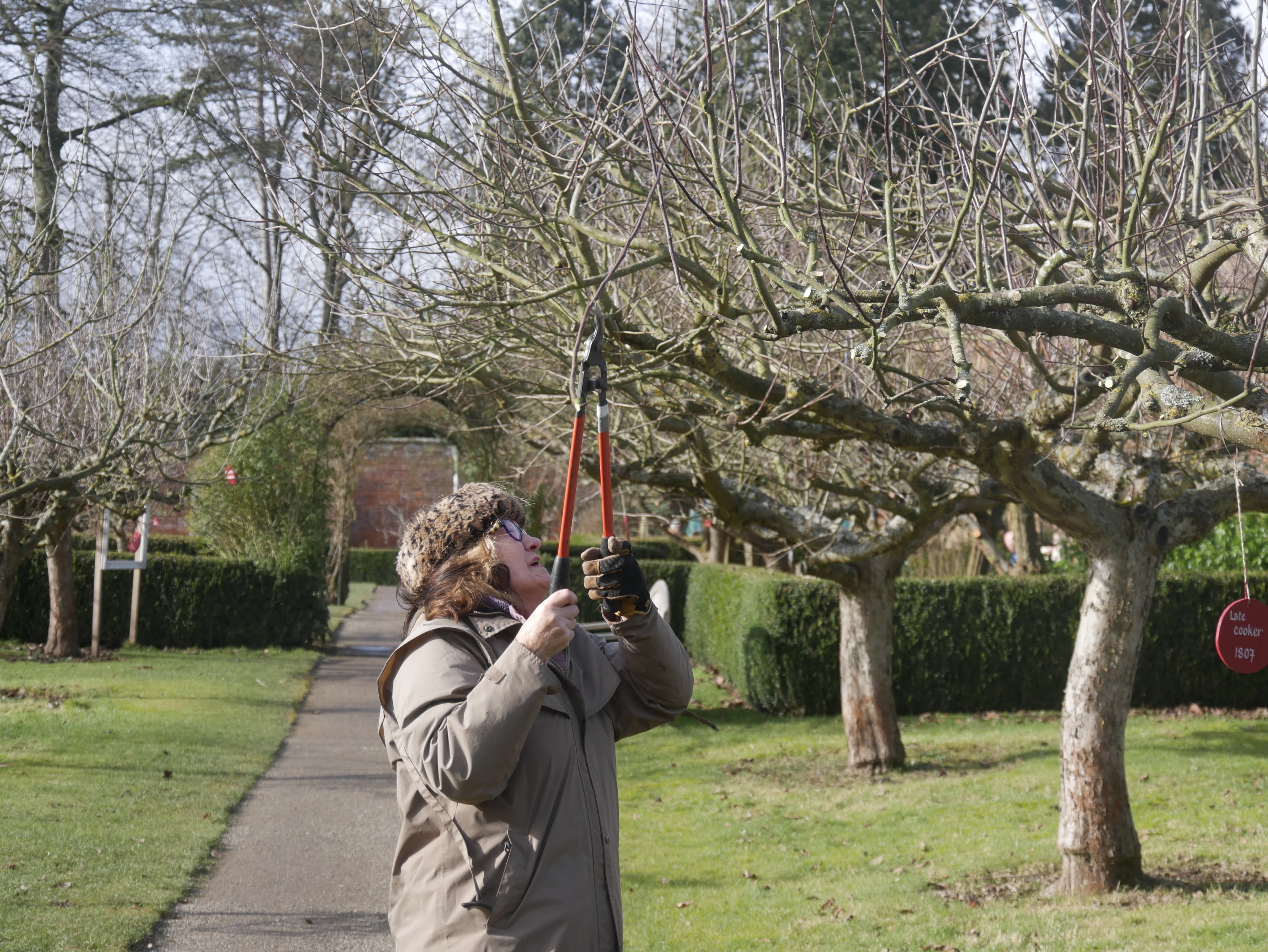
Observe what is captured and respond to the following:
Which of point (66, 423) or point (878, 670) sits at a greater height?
point (66, 423)

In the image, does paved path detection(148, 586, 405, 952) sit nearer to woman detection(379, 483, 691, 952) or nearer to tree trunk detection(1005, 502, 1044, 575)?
woman detection(379, 483, 691, 952)

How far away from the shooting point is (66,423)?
414 inches

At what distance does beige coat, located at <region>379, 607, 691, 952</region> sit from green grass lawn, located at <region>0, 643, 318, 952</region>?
3.43 m

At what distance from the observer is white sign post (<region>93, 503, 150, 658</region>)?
14.9 meters

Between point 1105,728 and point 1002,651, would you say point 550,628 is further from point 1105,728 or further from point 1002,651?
point 1002,651

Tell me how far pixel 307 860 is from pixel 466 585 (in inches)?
190

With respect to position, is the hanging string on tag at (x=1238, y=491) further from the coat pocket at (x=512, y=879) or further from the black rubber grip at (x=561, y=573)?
the coat pocket at (x=512, y=879)

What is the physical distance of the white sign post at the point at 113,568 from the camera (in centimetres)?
1487

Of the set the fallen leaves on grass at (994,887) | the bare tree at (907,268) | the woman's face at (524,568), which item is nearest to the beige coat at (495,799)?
the woman's face at (524,568)

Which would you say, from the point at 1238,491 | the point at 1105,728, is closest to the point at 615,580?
the point at 1238,491

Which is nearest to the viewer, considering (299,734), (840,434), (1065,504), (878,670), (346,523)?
Answer: (840,434)

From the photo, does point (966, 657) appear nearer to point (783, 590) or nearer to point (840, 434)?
point (783, 590)

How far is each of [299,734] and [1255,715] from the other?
10.6 metres

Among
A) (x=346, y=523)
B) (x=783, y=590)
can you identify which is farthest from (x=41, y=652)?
(x=783, y=590)
